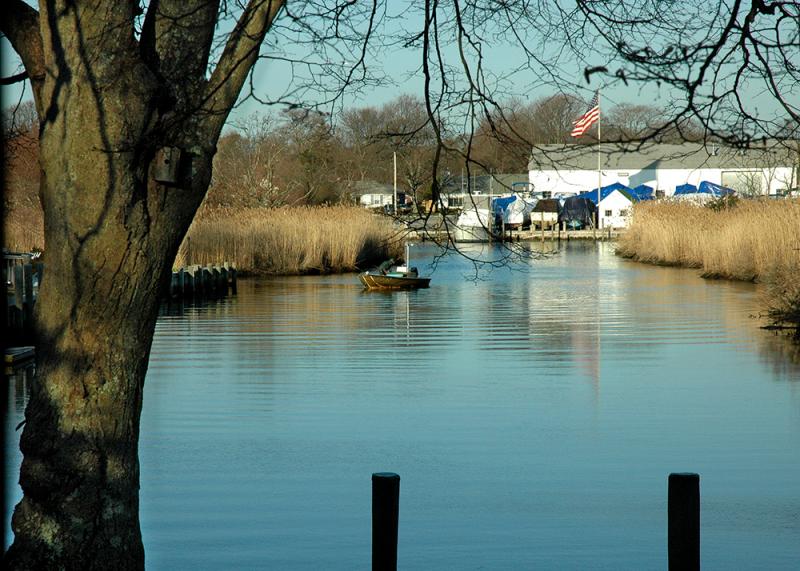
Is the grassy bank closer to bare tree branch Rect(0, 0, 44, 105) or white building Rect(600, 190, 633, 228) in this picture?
bare tree branch Rect(0, 0, 44, 105)

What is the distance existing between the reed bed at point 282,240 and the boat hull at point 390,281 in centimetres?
658

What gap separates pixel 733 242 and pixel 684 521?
105ft

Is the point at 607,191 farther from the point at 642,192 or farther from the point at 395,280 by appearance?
the point at 395,280

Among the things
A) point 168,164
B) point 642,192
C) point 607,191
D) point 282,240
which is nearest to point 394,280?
point 282,240

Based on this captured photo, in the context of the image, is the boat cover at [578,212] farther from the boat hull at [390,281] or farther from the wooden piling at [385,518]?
the wooden piling at [385,518]

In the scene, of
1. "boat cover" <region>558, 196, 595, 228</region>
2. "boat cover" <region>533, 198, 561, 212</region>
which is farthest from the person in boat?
"boat cover" <region>533, 198, 561, 212</region>

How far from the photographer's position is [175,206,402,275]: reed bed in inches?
1607

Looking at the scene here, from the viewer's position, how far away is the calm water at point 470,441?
845 centimetres

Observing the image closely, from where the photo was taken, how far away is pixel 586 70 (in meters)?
5.45

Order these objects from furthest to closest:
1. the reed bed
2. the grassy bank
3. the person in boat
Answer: the reed bed < the person in boat < the grassy bank

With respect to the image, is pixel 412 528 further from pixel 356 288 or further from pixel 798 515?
pixel 356 288

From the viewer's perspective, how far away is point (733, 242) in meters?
36.5

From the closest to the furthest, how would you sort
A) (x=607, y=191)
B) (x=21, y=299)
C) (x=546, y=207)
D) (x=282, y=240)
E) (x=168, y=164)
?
(x=168, y=164), (x=21, y=299), (x=282, y=240), (x=607, y=191), (x=546, y=207)

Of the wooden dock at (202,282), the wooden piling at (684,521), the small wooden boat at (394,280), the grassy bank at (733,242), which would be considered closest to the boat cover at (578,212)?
the grassy bank at (733,242)
